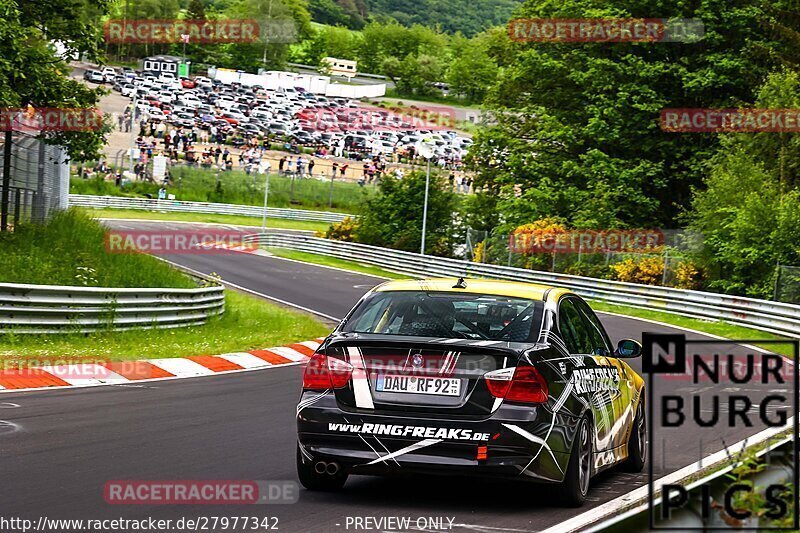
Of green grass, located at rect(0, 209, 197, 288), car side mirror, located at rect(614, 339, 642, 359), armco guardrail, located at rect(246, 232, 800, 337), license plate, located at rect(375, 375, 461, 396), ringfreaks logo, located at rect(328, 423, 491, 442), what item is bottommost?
armco guardrail, located at rect(246, 232, 800, 337)

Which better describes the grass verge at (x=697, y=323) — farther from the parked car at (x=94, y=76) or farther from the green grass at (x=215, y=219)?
the parked car at (x=94, y=76)

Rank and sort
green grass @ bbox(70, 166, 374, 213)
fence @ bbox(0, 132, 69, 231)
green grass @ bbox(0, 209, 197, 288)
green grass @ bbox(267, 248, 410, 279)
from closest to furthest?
green grass @ bbox(0, 209, 197, 288), fence @ bbox(0, 132, 69, 231), green grass @ bbox(267, 248, 410, 279), green grass @ bbox(70, 166, 374, 213)

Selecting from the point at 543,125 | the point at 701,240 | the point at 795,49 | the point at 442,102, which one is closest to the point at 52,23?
the point at 701,240

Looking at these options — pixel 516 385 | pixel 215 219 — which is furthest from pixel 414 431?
pixel 215 219

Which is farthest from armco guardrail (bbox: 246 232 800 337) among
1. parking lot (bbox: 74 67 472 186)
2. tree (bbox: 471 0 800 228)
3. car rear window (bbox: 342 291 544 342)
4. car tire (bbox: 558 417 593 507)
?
parking lot (bbox: 74 67 472 186)

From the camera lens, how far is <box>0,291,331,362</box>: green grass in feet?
55.9

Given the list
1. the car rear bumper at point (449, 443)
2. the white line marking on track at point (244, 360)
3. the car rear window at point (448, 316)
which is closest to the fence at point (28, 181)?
the white line marking on track at point (244, 360)

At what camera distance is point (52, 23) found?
23969 mm

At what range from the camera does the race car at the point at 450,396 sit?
748 centimetres

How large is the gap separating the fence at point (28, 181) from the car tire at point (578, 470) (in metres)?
17.8

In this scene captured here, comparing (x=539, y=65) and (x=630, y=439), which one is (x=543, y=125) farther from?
(x=630, y=439)

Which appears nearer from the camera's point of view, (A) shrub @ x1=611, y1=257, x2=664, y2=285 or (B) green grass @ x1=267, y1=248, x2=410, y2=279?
(A) shrub @ x1=611, y1=257, x2=664, y2=285

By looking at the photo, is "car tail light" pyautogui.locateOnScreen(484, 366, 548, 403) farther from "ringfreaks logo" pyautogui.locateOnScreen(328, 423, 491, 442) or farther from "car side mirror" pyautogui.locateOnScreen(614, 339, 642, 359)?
"car side mirror" pyautogui.locateOnScreen(614, 339, 642, 359)

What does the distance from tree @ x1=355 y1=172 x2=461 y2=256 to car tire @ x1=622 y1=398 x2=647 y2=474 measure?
4191 centimetres
